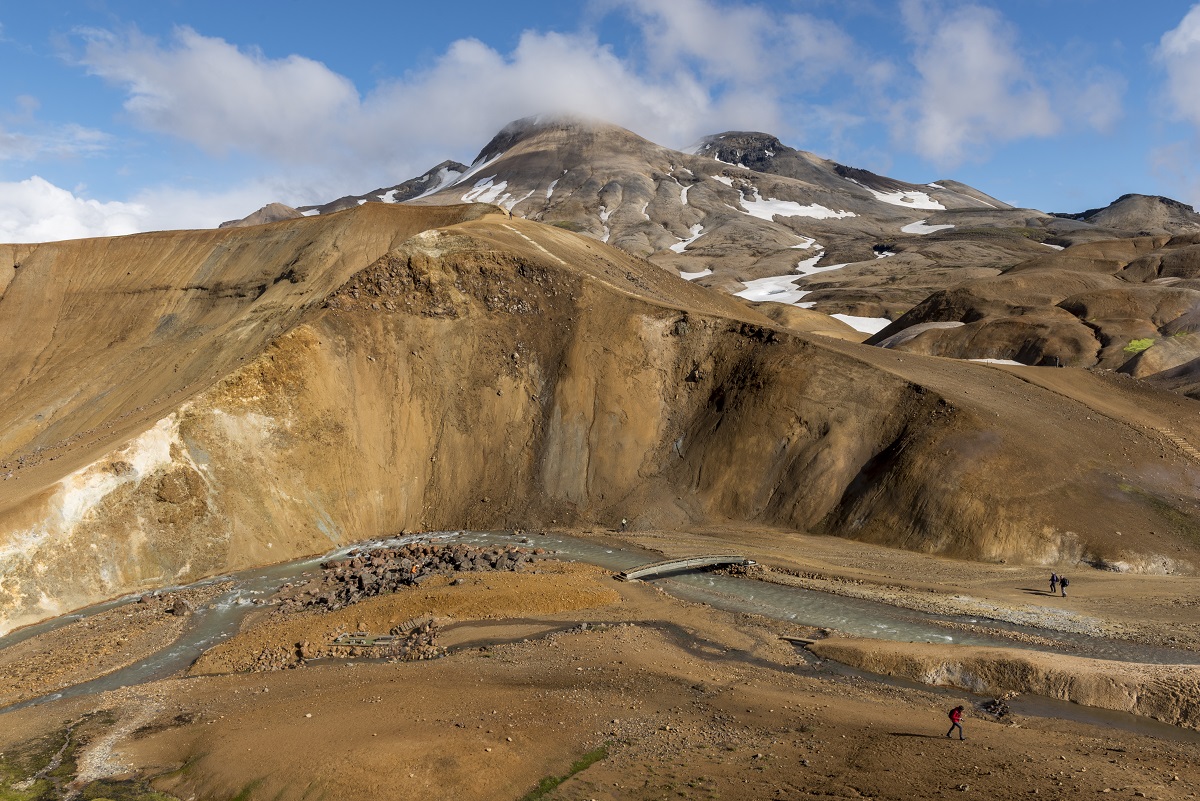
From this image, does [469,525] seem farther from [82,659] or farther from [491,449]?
[82,659]

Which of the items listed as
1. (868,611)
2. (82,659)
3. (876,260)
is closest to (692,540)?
(868,611)

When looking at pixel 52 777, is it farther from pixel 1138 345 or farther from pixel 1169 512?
pixel 1138 345

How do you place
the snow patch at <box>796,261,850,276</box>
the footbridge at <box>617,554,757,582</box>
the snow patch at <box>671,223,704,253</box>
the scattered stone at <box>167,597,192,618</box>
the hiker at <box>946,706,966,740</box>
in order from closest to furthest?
the hiker at <box>946,706,966,740</box>, the scattered stone at <box>167,597,192,618</box>, the footbridge at <box>617,554,757,582</box>, the snow patch at <box>796,261,850,276</box>, the snow patch at <box>671,223,704,253</box>

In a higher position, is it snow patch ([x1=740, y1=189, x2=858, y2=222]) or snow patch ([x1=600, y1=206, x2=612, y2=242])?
snow patch ([x1=740, y1=189, x2=858, y2=222])

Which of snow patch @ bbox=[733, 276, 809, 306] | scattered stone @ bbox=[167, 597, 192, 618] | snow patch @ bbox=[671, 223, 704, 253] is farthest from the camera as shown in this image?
snow patch @ bbox=[671, 223, 704, 253]

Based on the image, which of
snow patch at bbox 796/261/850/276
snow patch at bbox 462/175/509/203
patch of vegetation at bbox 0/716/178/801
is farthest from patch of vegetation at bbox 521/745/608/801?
snow patch at bbox 462/175/509/203

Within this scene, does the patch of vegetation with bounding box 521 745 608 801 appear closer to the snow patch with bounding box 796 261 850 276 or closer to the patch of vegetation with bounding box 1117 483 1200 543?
the patch of vegetation with bounding box 1117 483 1200 543

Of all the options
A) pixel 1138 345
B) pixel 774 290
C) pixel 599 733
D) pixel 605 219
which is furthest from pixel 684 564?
pixel 605 219
